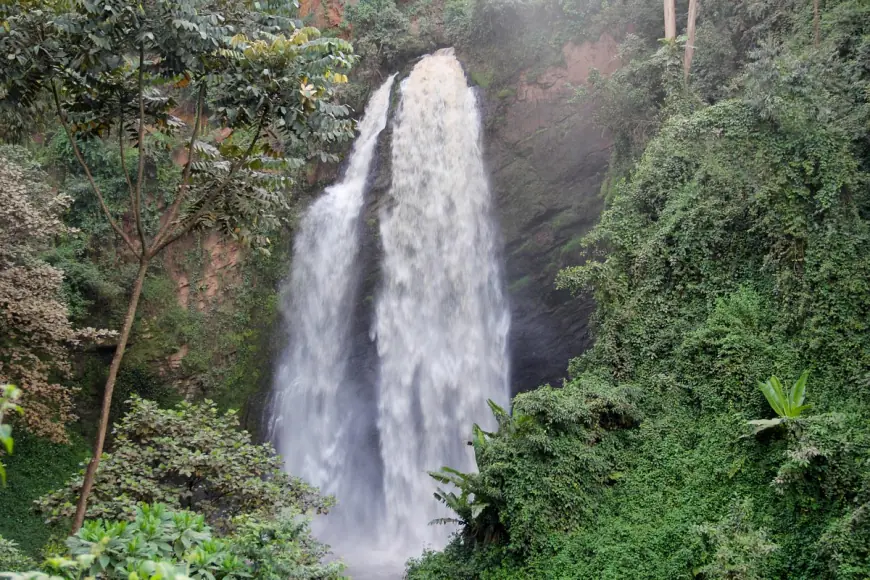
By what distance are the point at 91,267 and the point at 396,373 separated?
8.94 m

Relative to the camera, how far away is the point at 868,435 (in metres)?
7.95

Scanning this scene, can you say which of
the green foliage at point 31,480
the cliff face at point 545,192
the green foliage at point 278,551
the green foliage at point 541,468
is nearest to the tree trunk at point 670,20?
the cliff face at point 545,192

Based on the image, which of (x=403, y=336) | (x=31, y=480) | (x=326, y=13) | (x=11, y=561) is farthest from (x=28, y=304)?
(x=326, y=13)

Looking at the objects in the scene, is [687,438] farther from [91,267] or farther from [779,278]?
[91,267]

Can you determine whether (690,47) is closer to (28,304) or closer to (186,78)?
(186,78)

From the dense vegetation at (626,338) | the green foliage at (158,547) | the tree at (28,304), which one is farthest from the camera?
the tree at (28,304)

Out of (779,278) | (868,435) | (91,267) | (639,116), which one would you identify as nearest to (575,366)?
(779,278)

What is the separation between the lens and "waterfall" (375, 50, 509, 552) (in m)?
16.2

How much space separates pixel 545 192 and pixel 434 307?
448 cm

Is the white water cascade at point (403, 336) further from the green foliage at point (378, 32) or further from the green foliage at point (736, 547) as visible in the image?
the green foliage at point (736, 547)

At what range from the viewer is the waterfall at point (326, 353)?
57.8 feet

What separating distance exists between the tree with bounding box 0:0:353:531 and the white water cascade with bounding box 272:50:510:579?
358 inches

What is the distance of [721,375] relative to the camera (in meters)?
10.2

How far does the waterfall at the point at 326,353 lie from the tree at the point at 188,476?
330 inches
